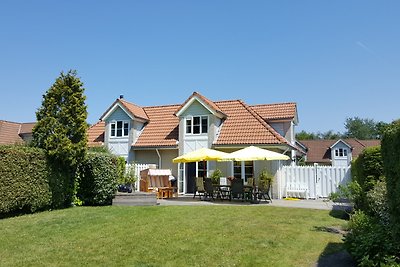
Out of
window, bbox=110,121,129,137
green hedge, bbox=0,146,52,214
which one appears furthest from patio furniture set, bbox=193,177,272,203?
window, bbox=110,121,129,137

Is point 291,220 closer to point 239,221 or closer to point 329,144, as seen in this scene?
point 239,221

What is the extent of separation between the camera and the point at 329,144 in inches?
2317

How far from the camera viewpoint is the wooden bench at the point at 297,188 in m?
20.9

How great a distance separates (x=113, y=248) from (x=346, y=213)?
8.73m

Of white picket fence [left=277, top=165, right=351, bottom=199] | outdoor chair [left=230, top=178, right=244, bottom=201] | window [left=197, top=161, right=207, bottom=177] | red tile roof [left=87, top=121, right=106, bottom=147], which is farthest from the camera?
red tile roof [left=87, top=121, right=106, bottom=147]

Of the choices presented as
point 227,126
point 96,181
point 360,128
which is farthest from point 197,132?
point 360,128

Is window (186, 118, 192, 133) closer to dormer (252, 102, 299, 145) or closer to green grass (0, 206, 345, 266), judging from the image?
dormer (252, 102, 299, 145)

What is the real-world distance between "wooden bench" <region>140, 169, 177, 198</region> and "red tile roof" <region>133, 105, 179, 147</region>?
11.6ft

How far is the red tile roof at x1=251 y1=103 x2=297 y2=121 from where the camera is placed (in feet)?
82.6

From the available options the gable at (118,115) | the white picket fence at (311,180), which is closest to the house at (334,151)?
the white picket fence at (311,180)

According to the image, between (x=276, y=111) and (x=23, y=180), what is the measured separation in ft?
61.2

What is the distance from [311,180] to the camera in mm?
21000

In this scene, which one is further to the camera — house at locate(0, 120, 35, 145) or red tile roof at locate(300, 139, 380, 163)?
red tile roof at locate(300, 139, 380, 163)

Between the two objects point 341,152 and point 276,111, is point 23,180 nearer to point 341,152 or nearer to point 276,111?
point 276,111
